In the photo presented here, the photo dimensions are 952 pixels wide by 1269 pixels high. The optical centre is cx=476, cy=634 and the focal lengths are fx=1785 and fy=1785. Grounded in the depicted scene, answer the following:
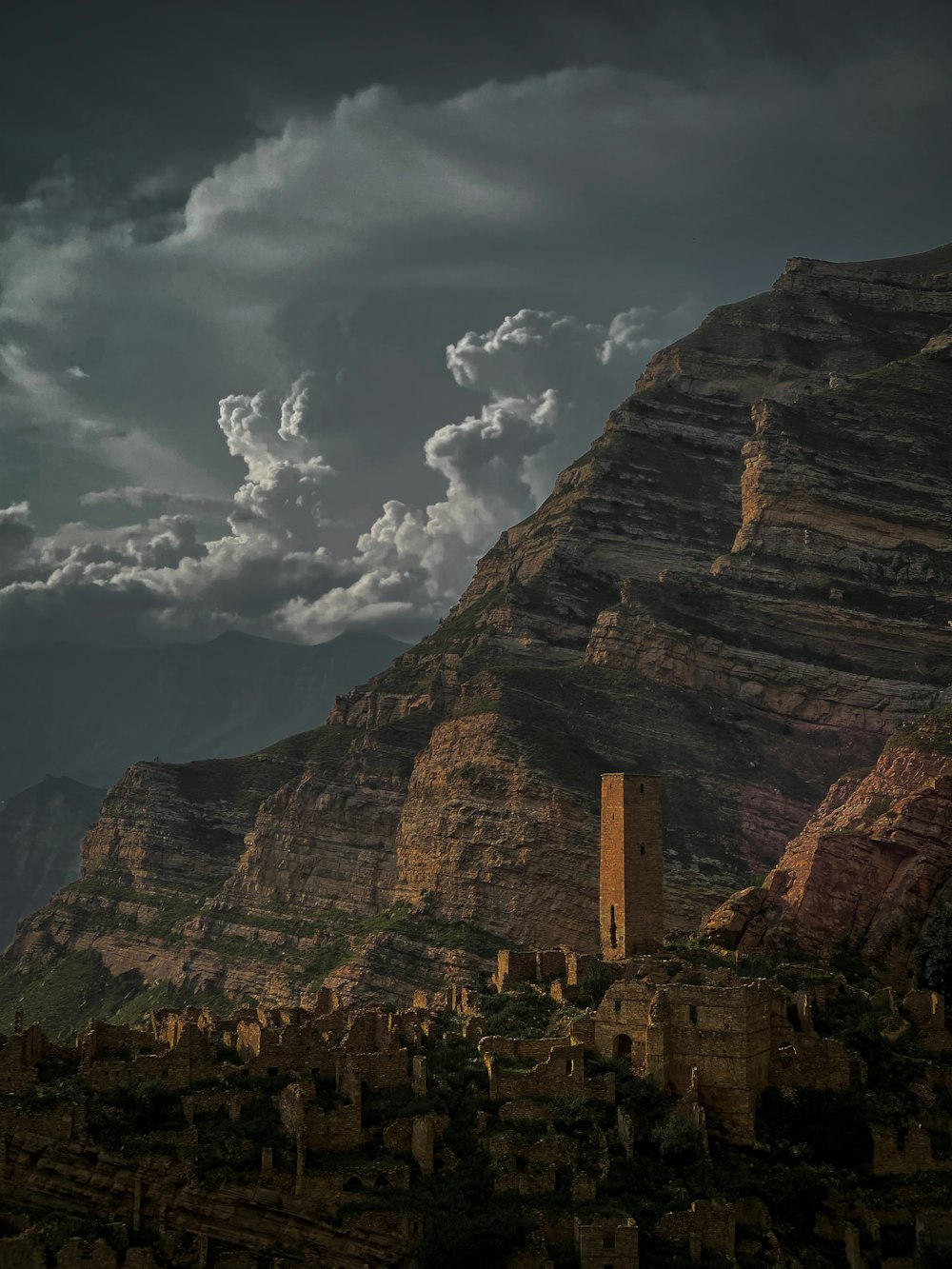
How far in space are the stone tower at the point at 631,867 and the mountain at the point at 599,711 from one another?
2584 cm

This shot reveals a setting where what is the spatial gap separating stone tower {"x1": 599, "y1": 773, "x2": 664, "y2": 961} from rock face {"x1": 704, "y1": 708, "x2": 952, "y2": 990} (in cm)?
253

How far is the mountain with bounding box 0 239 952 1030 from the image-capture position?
106 m

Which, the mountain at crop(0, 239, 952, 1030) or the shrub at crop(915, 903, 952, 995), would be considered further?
the mountain at crop(0, 239, 952, 1030)

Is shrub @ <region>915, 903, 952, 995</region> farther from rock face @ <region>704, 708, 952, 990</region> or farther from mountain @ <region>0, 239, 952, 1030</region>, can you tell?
mountain @ <region>0, 239, 952, 1030</region>

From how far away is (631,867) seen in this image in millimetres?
69938

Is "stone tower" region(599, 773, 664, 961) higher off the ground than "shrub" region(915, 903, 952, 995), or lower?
higher

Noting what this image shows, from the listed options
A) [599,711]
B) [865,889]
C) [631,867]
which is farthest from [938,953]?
[599,711]

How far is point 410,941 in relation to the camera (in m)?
105

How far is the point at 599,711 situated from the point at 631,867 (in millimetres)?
46038

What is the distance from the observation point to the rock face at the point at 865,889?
222 ft

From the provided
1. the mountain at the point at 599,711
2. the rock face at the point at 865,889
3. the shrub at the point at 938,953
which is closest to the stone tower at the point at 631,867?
the rock face at the point at 865,889

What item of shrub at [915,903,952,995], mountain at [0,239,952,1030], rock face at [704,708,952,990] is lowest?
shrub at [915,903,952,995]

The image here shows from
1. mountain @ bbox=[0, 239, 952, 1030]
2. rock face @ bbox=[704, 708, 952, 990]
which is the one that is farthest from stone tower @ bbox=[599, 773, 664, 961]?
mountain @ bbox=[0, 239, 952, 1030]

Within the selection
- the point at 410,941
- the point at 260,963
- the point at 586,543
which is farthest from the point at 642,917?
the point at 586,543
